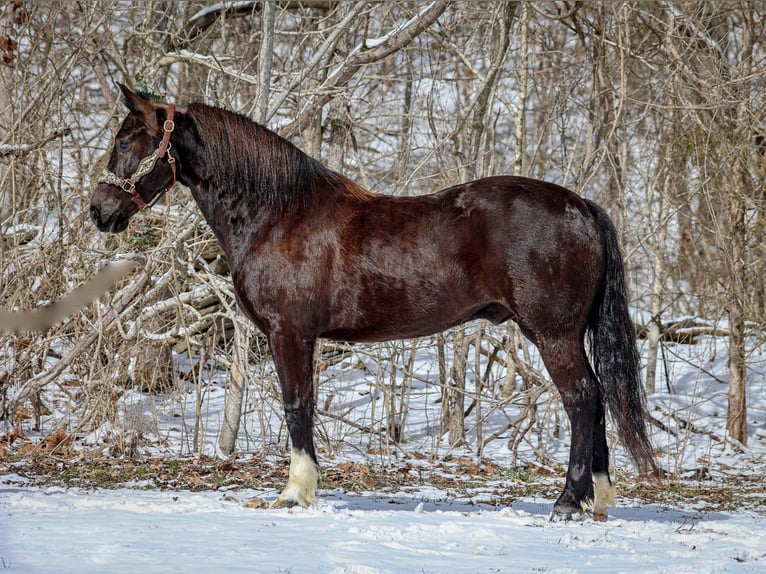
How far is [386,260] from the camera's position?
4.63m

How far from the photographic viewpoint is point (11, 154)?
5.94 metres

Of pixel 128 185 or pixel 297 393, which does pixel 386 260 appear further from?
pixel 128 185

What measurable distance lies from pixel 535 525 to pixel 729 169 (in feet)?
16.1

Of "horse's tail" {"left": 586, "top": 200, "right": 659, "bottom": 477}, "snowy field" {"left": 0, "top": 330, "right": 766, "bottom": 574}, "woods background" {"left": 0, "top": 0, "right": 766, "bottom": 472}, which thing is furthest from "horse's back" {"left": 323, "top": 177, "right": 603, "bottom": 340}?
"woods background" {"left": 0, "top": 0, "right": 766, "bottom": 472}

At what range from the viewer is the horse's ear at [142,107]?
468 cm

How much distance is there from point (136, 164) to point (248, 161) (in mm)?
653

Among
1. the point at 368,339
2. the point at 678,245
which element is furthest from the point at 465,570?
the point at 678,245

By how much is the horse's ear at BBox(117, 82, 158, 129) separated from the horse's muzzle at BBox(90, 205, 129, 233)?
56 cm

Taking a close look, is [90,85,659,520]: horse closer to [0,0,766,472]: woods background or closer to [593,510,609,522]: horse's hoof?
[593,510,609,522]: horse's hoof

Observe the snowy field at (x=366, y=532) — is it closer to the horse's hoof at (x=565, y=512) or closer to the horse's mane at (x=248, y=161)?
the horse's hoof at (x=565, y=512)

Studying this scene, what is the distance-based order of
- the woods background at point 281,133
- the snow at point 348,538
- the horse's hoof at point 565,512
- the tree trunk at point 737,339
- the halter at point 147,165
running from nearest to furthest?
the snow at point 348,538, the horse's hoof at point 565,512, the halter at point 147,165, the woods background at point 281,133, the tree trunk at point 737,339

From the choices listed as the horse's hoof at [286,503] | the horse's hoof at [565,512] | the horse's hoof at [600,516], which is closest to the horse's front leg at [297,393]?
the horse's hoof at [286,503]

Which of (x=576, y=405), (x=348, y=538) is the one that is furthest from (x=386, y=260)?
(x=348, y=538)

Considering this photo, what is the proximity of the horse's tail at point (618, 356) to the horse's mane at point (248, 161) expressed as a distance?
5.01 ft
